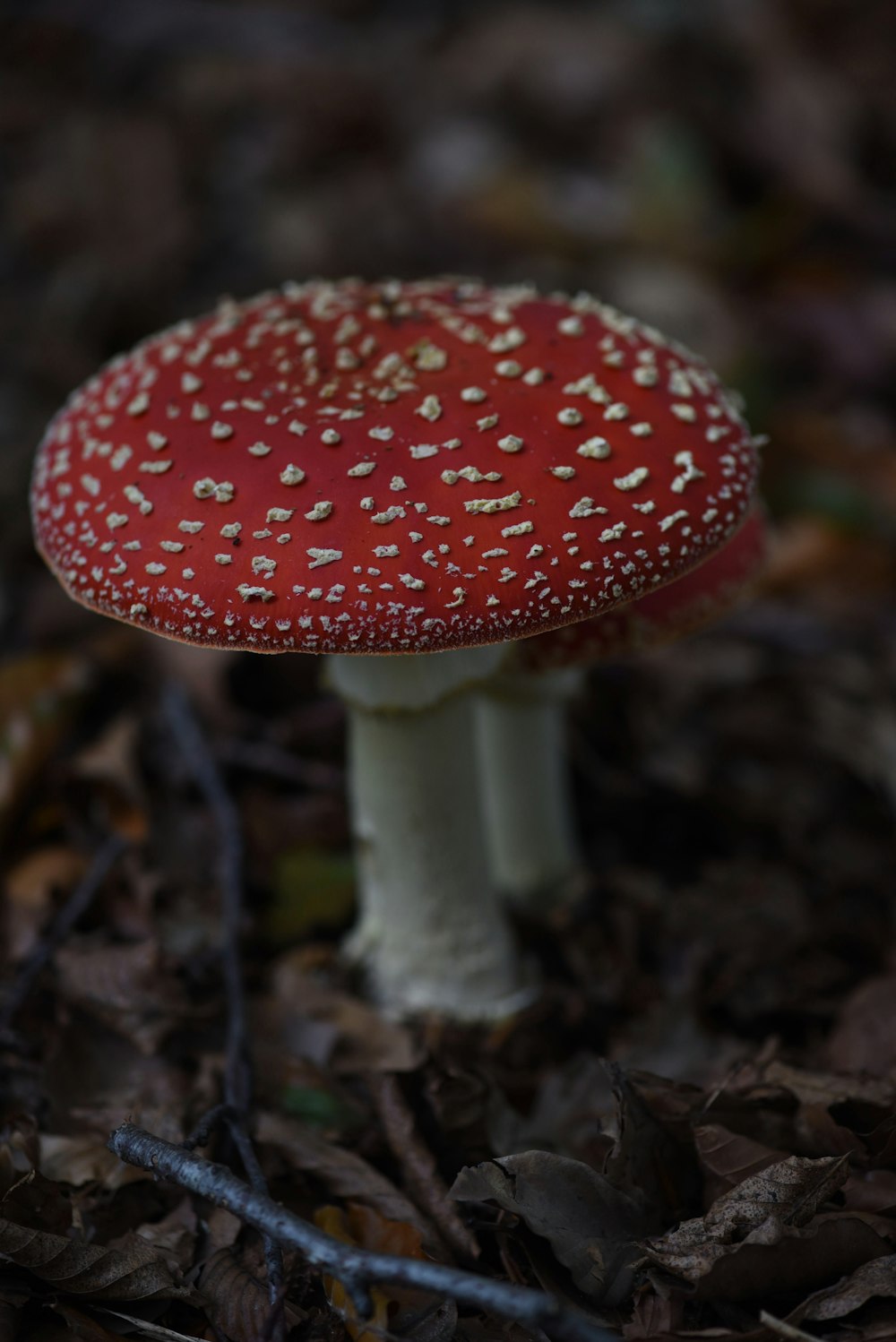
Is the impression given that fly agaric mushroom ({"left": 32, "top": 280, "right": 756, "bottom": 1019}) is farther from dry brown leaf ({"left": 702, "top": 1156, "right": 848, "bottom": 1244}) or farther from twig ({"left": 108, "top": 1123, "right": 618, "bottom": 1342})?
dry brown leaf ({"left": 702, "top": 1156, "right": 848, "bottom": 1244})

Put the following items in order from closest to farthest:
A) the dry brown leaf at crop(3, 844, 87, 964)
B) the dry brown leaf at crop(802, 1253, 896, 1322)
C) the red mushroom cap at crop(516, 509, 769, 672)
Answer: the dry brown leaf at crop(802, 1253, 896, 1322)
the red mushroom cap at crop(516, 509, 769, 672)
the dry brown leaf at crop(3, 844, 87, 964)

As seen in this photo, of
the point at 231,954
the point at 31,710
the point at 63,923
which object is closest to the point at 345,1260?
the point at 231,954

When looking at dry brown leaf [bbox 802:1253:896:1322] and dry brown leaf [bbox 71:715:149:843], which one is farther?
dry brown leaf [bbox 71:715:149:843]

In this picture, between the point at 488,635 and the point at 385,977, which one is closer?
the point at 488,635

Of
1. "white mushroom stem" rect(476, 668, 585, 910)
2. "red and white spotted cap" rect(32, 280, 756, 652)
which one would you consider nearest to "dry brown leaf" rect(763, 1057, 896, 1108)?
"white mushroom stem" rect(476, 668, 585, 910)

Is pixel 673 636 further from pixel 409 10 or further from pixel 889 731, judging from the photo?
pixel 409 10

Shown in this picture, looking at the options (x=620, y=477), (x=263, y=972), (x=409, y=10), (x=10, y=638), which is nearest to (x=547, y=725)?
(x=263, y=972)

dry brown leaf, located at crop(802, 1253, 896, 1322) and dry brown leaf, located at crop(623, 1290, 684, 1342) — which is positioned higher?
dry brown leaf, located at crop(802, 1253, 896, 1322)
